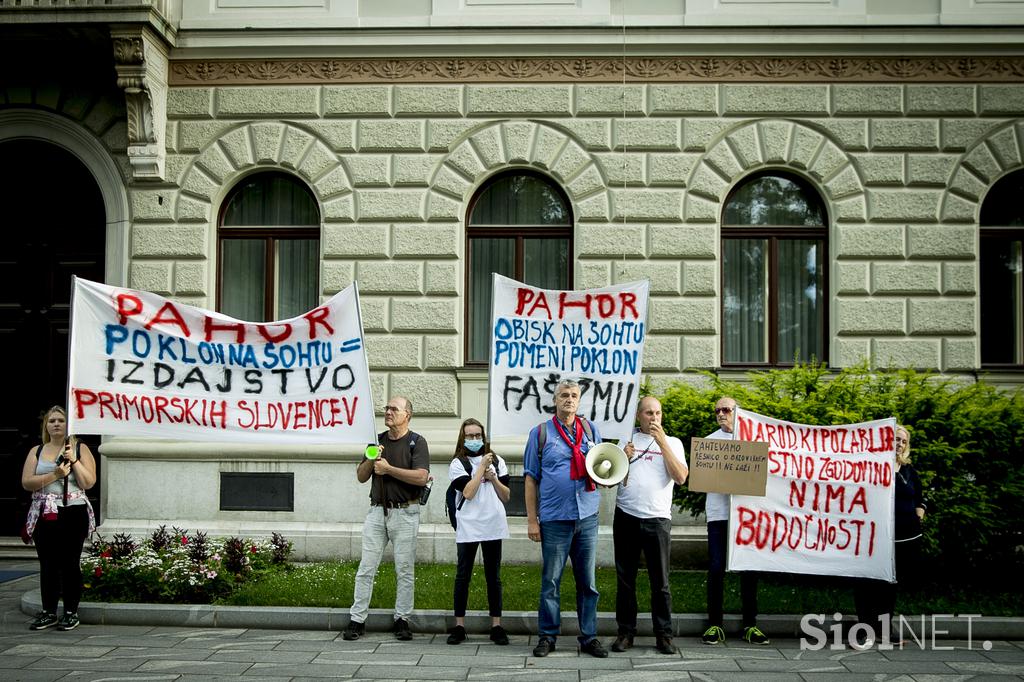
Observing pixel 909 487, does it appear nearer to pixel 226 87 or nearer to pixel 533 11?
pixel 533 11

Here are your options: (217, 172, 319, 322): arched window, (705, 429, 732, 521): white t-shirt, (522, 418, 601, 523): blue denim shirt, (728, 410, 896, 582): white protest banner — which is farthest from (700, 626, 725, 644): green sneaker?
(217, 172, 319, 322): arched window

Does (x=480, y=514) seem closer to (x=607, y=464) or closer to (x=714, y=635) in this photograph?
(x=607, y=464)

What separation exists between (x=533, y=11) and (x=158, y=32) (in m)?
4.96

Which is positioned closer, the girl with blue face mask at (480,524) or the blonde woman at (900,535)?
the girl with blue face mask at (480,524)

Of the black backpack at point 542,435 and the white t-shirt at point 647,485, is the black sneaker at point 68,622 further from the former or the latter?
the white t-shirt at point 647,485

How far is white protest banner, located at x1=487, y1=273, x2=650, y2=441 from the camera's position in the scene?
887 centimetres

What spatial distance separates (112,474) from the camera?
1315cm

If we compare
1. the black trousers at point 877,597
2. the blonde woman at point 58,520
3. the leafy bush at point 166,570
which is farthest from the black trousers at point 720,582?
the blonde woman at point 58,520

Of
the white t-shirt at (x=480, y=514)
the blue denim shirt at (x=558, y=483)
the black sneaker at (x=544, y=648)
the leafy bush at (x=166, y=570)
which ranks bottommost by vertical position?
the black sneaker at (x=544, y=648)

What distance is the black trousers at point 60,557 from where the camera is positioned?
30.4 feet

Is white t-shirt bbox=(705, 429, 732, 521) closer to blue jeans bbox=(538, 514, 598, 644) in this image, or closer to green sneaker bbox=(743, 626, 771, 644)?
green sneaker bbox=(743, 626, 771, 644)

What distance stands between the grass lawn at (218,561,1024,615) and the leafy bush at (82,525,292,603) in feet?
0.82

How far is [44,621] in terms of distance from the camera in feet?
30.6

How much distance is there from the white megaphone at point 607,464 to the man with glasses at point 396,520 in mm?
1609
